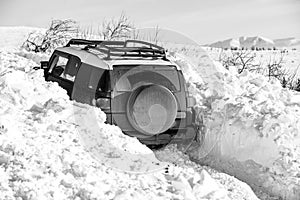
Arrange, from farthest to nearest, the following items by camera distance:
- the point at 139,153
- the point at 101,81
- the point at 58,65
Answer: the point at 58,65 → the point at 101,81 → the point at 139,153

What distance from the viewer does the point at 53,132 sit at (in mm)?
5430

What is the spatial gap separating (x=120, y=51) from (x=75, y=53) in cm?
111

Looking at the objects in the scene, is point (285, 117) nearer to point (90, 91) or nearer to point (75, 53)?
point (90, 91)

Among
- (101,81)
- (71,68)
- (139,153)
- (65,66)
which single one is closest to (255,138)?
(139,153)

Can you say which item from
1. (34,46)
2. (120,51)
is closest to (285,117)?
(120,51)

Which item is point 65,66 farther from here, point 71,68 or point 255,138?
point 255,138

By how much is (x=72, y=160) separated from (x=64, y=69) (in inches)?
142

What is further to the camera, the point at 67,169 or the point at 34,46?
the point at 34,46

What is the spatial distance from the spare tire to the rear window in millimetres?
302

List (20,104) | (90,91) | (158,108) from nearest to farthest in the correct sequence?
(20,104)
(158,108)
(90,91)

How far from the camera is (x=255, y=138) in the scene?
6.99 m

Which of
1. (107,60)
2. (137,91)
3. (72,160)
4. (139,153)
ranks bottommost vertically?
(139,153)

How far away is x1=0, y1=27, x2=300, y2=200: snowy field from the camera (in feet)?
14.6

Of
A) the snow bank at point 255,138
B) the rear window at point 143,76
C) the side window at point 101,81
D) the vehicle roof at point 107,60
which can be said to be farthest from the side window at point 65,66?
the snow bank at point 255,138
